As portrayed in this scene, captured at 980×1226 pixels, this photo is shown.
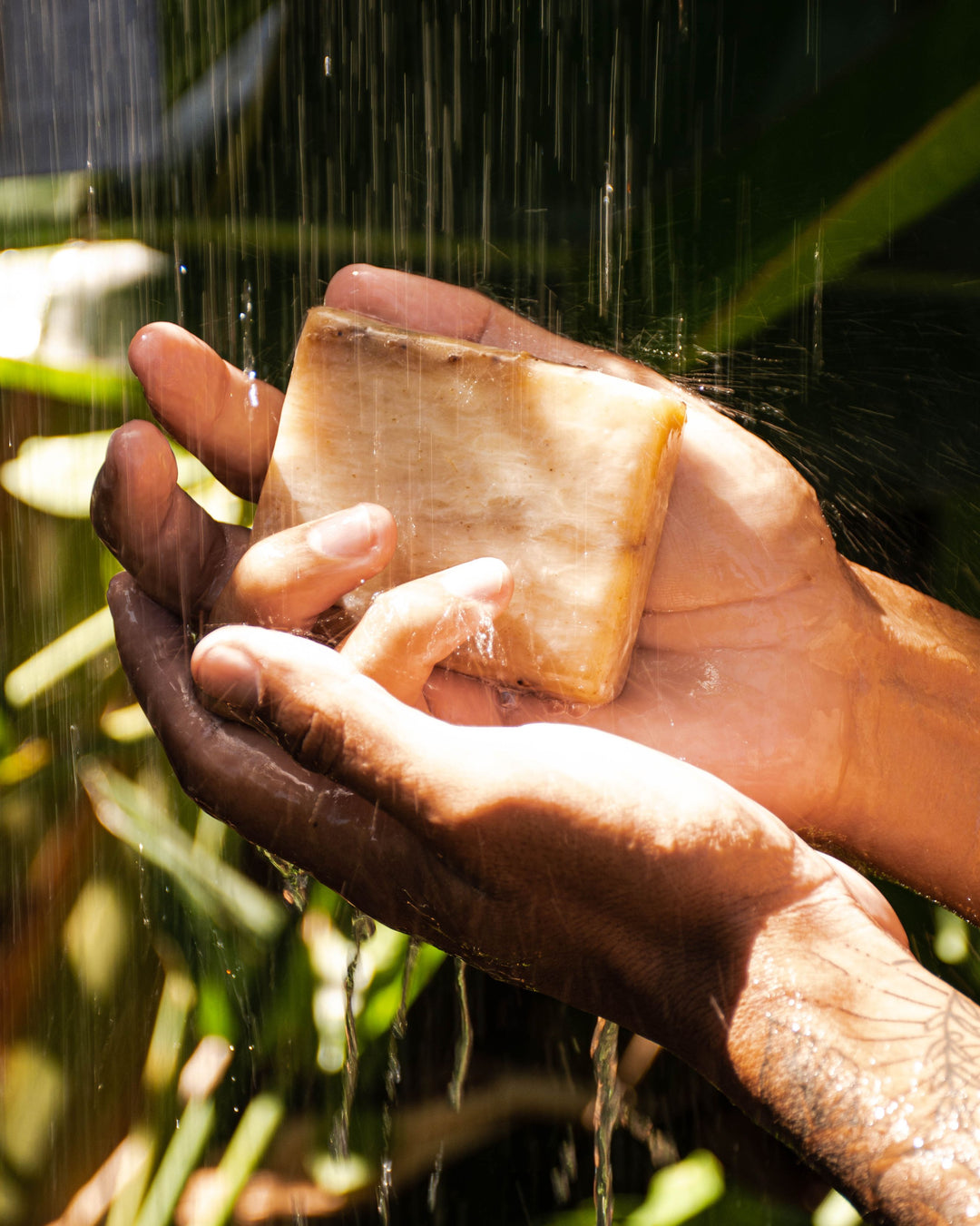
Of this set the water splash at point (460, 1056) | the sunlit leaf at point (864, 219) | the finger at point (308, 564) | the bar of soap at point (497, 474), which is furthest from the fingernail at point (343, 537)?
the water splash at point (460, 1056)

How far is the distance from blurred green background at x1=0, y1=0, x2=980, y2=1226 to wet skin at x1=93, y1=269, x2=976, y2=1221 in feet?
1.42

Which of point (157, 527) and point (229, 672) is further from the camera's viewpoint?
point (157, 527)

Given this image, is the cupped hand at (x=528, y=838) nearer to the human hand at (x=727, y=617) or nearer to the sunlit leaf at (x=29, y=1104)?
the human hand at (x=727, y=617)

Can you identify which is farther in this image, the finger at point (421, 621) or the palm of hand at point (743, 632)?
the palm of hand at point (743, 632)

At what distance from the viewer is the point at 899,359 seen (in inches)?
60.0

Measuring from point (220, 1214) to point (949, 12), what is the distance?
227cm

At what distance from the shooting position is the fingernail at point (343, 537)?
968 mm

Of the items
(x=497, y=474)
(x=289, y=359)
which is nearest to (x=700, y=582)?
(x=497, y=474)

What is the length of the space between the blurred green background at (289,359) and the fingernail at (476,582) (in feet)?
2.41

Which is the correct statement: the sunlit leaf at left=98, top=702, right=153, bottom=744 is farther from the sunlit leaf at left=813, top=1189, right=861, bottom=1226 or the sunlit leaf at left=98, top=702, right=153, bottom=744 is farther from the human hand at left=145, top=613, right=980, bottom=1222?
the sunlit leaf at left=813, top=1189, right=861, bottom=1226

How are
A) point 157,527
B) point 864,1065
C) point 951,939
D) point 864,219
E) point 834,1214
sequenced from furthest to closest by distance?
point 951,939 → point 834,1214 → point 864,219 → point 157,527 → point 864,1065

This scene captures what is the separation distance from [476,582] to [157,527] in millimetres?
397

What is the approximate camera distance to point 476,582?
95 cm

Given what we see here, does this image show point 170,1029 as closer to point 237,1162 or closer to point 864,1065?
point 237,1162
